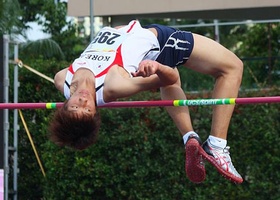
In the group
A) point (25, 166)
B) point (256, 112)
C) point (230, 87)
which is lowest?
point (25, 166)

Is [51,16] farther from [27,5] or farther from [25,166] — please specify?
[25,166]

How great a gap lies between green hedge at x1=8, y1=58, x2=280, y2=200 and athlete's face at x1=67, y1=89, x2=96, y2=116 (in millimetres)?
3720

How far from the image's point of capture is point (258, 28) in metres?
16.5

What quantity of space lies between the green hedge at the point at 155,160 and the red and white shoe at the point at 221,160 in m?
2.90

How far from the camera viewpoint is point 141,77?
21.9 ft

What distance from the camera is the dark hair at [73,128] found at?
A: 6586 millimetres

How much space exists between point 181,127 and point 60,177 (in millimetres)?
3327

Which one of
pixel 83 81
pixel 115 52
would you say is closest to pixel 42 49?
pixel 115 52

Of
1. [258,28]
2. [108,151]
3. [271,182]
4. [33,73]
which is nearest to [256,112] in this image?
[271,182]

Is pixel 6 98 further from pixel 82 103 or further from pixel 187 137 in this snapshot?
pixel 82 103

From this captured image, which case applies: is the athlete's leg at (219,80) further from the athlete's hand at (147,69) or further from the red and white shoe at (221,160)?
the athlete's hand at (147,69)

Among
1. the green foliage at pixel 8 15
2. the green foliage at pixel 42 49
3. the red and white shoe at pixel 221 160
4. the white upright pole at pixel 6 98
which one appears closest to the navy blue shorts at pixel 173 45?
the red and white shoe at pixel 221 160

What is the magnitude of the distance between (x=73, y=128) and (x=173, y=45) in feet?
3.33

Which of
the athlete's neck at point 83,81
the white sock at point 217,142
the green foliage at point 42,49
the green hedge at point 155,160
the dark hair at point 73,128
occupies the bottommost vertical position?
the green hedge at point 155,160
